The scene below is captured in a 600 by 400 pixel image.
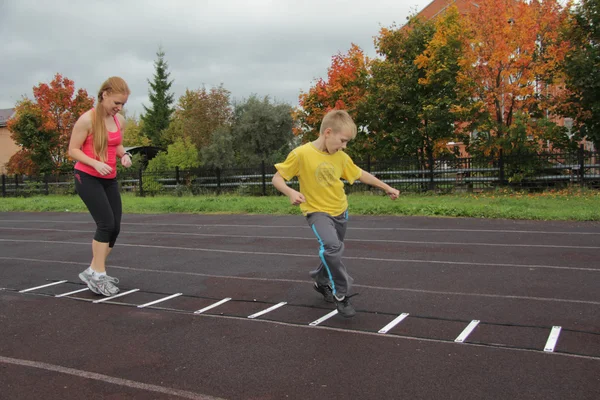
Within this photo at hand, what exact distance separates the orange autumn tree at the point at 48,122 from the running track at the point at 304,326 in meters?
23.5

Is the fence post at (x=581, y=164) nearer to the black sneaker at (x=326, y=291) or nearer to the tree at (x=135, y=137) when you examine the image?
the black sneaker at (x=326, y=291)

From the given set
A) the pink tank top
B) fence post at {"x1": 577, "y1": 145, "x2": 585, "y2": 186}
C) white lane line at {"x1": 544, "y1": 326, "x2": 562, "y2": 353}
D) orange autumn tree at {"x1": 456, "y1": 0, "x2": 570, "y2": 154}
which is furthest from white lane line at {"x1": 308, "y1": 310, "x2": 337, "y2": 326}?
fence post at {"x1": 577, "y1": 145, "x2": 585, "y2": 186}

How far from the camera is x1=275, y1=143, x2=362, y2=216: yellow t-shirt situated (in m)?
4.08

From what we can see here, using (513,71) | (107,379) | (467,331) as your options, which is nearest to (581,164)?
(513,71)

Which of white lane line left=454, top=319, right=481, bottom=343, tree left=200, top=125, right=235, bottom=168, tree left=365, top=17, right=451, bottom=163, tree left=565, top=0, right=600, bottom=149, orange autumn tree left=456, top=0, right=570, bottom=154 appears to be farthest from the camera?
tree left=200, top=125, right=235, bottom=168

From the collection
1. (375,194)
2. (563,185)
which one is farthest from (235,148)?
(563,185)

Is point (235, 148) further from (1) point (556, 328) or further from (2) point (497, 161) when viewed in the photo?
(1) point (556, 328)

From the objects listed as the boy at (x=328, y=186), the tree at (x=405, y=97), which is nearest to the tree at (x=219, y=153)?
the tree at (x=405, y=97)

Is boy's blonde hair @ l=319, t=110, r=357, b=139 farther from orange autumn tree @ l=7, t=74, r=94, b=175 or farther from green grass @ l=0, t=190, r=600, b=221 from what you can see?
orange autumn tree @ l=7, t=74, r=94, b=175

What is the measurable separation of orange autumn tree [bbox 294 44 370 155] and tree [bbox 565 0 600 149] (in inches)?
316

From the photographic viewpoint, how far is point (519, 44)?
673 inches

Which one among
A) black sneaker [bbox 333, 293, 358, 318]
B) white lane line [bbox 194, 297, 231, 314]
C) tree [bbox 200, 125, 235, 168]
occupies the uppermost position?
tree [bbox 200, 125, 235, 168]

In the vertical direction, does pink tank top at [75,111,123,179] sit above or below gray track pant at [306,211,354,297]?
above

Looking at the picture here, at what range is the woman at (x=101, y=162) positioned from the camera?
4516mm
